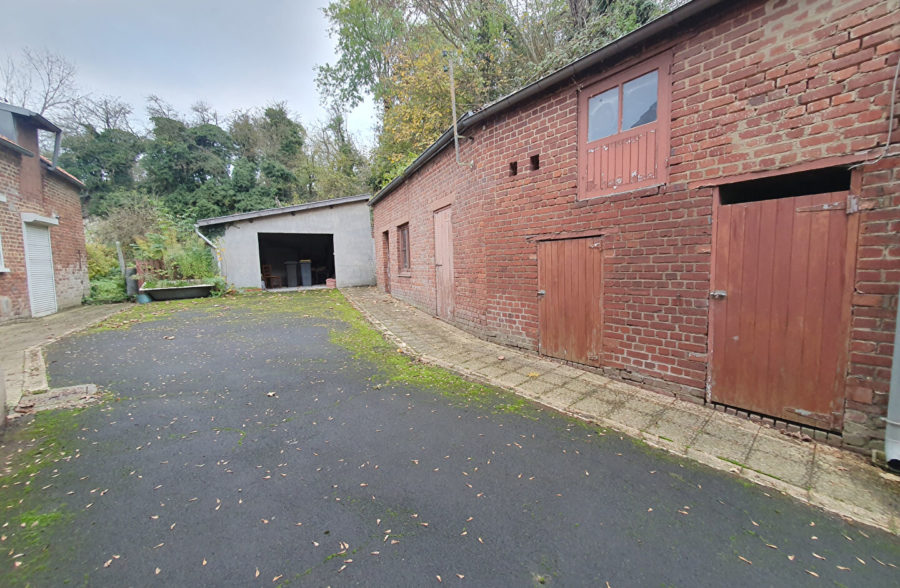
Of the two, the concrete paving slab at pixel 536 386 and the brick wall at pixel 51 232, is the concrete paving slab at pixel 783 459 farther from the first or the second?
the brick wall at pixel 51 232

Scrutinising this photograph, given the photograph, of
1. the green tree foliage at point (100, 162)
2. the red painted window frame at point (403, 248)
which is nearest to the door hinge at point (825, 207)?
the red painted window frame at point (403, 248)

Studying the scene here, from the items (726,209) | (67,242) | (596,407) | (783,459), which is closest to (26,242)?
(67,242)

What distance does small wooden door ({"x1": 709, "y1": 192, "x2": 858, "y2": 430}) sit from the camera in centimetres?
259

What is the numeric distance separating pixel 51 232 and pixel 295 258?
36.5 ft

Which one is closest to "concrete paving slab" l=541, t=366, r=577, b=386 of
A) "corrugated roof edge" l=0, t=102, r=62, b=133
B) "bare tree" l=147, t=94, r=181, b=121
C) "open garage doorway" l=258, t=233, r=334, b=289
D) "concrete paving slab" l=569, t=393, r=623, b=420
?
"concrete paving slab" l=569, t=393, r=623, b=420

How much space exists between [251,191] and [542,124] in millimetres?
21070

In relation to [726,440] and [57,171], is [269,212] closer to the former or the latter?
[57,171]

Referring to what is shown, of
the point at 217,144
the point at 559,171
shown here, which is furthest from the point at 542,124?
the point at 217,144

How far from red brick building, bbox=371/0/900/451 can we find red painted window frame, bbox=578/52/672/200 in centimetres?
2

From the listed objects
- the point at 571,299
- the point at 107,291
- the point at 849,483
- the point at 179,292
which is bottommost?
the point at 849,483

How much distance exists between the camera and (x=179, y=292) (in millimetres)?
11570

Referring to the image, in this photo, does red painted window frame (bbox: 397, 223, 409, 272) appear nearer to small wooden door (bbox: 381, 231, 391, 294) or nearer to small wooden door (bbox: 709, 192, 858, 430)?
small wooden door (bbox: 381, 231, 391, 294)

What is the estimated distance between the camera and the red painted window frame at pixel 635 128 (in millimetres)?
3439

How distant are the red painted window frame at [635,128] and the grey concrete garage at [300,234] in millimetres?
11772
